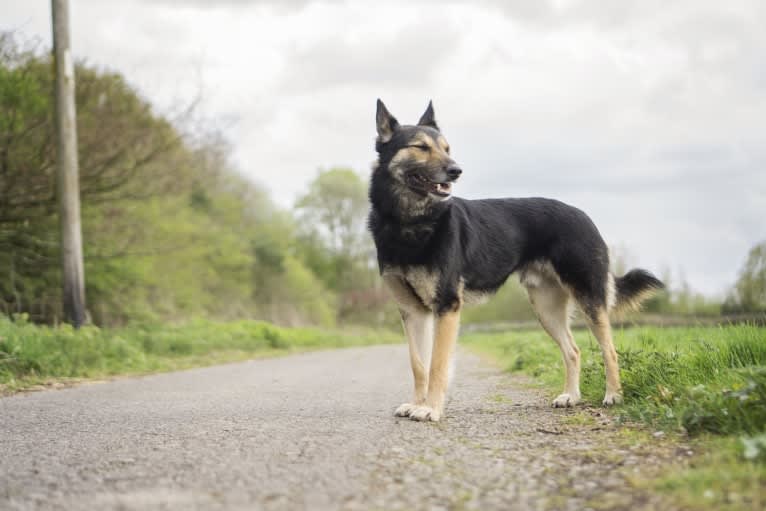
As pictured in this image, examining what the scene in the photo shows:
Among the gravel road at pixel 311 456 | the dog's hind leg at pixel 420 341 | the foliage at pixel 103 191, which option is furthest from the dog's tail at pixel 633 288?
the foliage at pixel 103 191

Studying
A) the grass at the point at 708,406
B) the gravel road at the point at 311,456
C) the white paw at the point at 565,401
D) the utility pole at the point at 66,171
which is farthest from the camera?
the utility pole at the point at 66,171

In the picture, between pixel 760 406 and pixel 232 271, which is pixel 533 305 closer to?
pixel 760 406

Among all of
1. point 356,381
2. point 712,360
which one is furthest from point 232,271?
point 712,360

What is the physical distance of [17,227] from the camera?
43.2ft

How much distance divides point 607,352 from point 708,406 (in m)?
1.85

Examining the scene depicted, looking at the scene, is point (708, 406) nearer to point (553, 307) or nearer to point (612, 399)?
point (612, 399)

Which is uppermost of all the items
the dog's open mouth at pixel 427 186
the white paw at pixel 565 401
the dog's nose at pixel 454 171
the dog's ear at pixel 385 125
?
the dog's ear at pixel 385 125

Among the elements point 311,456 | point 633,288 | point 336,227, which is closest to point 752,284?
point 633,288

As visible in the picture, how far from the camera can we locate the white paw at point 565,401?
17.7 feet

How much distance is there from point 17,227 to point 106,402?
8.59 m

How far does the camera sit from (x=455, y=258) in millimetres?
5246

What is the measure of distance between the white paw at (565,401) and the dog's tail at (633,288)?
99 centimetres

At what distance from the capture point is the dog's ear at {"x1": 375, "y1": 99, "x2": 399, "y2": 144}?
Answer: 559 cm

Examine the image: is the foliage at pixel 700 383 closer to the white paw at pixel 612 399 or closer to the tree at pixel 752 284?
the white paw at pixel 612 399
